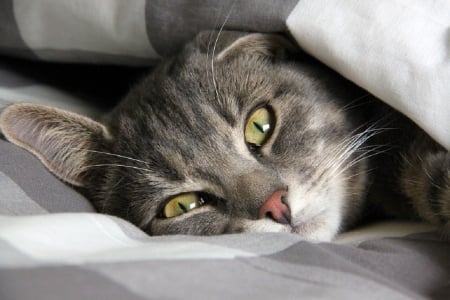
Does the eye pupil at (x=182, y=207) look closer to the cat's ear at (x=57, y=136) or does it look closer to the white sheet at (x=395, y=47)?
the cat's ear at (x=57, y=136)

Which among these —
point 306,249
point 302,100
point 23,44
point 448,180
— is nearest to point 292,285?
point 306,249

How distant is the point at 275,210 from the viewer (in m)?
1.06

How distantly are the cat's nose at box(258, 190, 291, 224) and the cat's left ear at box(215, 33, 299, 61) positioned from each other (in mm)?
404

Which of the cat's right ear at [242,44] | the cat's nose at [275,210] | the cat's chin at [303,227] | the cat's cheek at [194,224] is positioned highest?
the cat's right ear at [242,44]

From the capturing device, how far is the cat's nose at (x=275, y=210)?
3.48 ft

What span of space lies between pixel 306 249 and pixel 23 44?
109cm

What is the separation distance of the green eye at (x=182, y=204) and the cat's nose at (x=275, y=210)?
19 cm

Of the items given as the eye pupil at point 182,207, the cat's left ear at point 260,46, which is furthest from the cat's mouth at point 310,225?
the cat's left ear at point 260,46

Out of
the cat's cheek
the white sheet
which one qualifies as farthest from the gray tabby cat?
the white sheet

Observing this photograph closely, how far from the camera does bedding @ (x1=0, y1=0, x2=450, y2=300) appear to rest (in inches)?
29.0

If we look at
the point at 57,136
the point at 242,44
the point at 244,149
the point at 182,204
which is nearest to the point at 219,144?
the point at 244,149

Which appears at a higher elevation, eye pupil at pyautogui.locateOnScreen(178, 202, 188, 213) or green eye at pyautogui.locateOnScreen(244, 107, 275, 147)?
green eye at pyautogui.locateOnScreen(244, 107, 275, 147)

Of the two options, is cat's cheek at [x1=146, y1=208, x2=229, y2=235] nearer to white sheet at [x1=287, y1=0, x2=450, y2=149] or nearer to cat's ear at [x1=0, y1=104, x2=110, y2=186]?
cat's ear at [x1=0, y1=104, x2=110, y2=186]

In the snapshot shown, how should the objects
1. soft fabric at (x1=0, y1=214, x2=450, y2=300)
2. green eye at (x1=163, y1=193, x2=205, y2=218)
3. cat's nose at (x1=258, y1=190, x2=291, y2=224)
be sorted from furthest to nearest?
green eye at (x1=163, y1=193, x2=205, y2=218), cat's nose at (x1=258, y1=190, x2=291, y2=224), soft fabric at (x1=0, y1=214, x2=450, y2=300)
